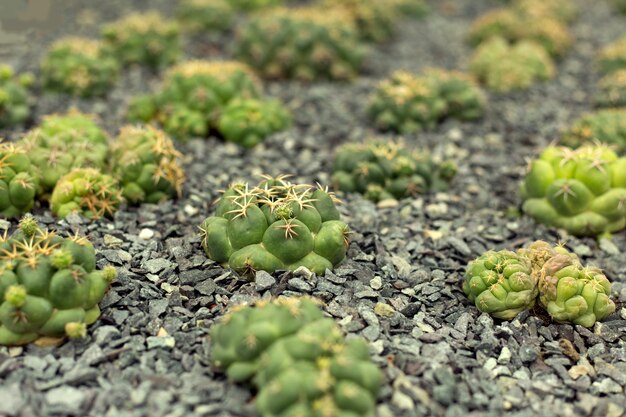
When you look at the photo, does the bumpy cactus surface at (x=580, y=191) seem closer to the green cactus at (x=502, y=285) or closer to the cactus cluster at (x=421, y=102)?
the green cactus at (x=502, y=285)

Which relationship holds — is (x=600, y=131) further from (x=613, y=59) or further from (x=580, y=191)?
(x=613, y=59)

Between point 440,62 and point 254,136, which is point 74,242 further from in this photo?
point 440,62

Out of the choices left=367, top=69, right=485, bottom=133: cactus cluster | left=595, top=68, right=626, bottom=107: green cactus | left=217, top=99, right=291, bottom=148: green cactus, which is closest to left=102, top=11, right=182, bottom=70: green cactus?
left=217, top=99, right=291, bottom=148: green cactus

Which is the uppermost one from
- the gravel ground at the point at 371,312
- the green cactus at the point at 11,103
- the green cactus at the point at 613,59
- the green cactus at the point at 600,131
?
the green cactus at the point at 11,103

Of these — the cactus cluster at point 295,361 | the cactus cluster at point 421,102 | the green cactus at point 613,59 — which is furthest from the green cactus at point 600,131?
the cactus cluster at point 295,361

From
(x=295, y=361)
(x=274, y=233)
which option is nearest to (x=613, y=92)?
(x=274, y=233)

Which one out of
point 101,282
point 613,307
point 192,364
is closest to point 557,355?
point 613,307
